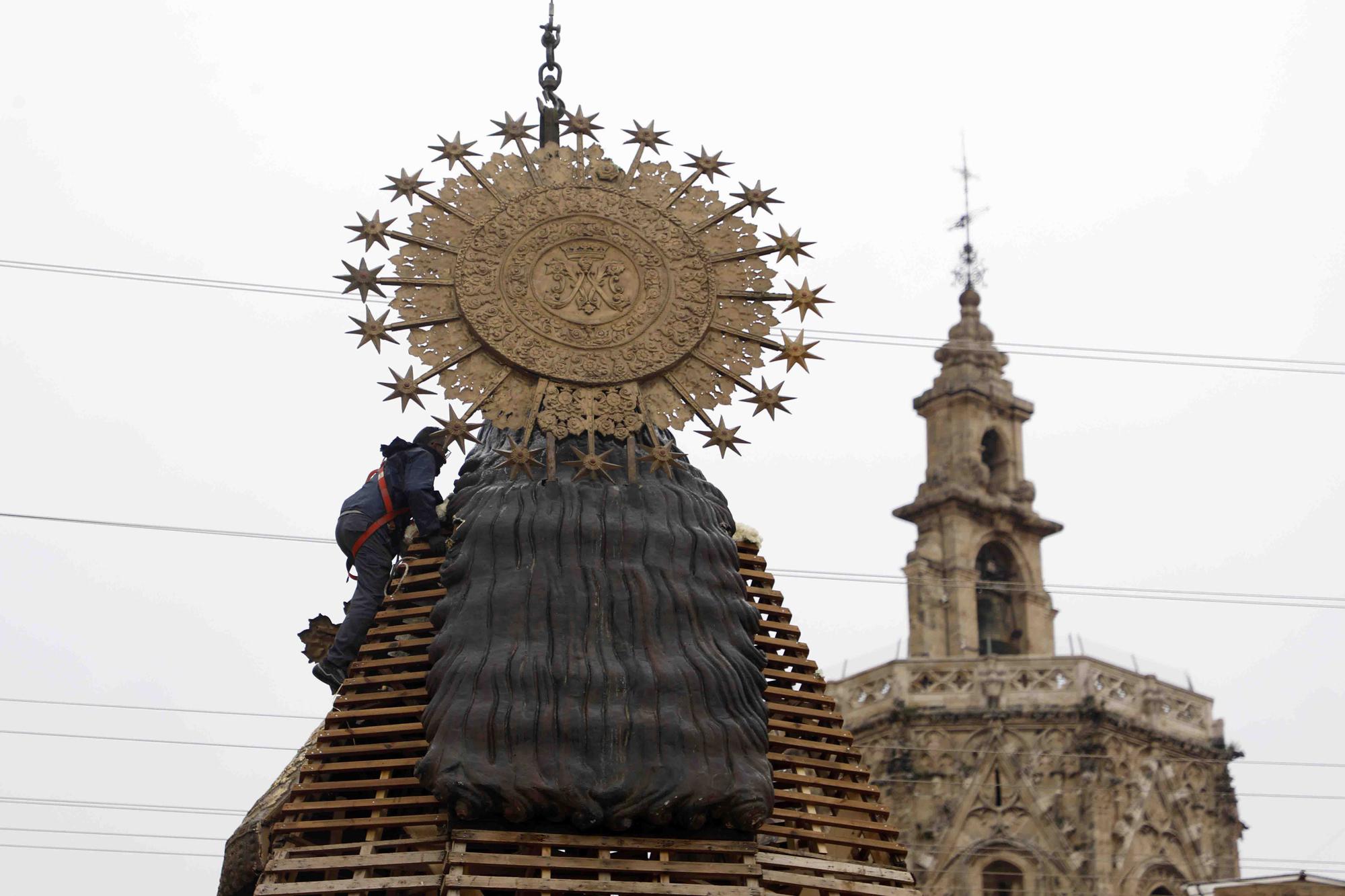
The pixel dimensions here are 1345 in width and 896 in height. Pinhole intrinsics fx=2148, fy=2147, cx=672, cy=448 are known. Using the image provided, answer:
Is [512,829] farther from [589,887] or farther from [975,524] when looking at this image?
[975,524]

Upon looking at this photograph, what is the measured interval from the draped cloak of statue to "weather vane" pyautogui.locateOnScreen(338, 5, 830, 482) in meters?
0.29

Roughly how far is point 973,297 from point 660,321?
28885 millimetres

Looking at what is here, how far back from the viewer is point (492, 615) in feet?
39.9

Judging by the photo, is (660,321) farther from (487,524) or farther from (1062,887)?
(1062,887)

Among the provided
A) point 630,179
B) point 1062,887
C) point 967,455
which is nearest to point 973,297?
point 967,455

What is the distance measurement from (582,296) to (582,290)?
0.04 metres

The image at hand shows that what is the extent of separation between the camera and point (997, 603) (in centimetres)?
3853

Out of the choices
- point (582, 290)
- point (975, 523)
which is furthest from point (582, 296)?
point (975, 523)

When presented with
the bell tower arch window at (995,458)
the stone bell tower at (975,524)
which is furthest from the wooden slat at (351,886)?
the bell tower arch window at (995,458)

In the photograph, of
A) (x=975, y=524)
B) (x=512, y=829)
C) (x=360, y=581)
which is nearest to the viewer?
(x=512, y=829)

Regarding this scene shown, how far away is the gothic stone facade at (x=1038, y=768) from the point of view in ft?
109

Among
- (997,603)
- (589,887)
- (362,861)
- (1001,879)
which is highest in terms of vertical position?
(997,603)

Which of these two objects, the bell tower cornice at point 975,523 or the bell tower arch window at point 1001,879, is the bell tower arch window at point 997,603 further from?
the bell tower arch window at point 1001,879

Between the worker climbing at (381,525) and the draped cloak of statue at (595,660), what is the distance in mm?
249
